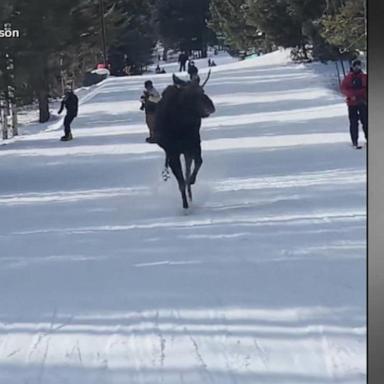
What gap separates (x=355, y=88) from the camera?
1.23m

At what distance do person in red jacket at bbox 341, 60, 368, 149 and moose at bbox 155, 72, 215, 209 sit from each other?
24cm

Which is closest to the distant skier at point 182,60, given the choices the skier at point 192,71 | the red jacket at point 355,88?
the skier at point 192,71

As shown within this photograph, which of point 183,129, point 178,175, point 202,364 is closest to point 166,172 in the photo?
point 178,175

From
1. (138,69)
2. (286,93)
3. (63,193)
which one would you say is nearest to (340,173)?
(286,93)

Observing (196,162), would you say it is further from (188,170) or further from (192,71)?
(192,71)

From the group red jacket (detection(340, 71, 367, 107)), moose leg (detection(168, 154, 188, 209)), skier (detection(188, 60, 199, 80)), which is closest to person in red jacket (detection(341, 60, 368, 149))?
red jacket (detection(340, 71, 367, 107))

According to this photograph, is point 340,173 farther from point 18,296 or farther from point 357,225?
point 18,296

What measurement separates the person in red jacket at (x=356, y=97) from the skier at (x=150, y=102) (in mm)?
289

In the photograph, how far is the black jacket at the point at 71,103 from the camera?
4.58ft

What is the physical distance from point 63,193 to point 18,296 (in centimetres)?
19

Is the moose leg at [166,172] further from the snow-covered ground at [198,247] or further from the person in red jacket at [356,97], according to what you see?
the person in red jacket at [356,97]

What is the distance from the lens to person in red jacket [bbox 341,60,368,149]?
3.65 ft

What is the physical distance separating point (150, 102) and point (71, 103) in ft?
0.42

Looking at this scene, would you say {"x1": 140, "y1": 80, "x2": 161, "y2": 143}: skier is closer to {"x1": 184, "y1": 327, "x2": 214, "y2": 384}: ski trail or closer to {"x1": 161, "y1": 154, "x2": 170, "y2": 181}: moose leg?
{"x1": 161, "y1": 154, "x2": 170, "y2": 181}: moose leg
